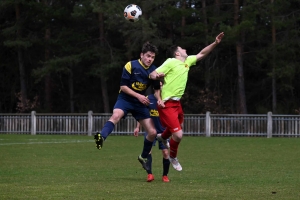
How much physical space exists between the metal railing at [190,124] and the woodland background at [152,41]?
4177 millimetres

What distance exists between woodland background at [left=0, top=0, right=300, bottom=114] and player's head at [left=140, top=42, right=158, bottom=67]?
77.9ft

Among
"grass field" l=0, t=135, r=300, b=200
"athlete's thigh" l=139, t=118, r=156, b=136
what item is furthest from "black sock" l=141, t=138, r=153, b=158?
"grass field" l=0, t=135, r=300, b=200

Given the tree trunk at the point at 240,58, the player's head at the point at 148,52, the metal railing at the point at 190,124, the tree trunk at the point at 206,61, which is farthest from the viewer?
the tree trunk at the point at 206,61

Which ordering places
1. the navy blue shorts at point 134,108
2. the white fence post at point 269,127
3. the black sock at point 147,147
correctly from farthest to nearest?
1. the white fence post at point 269,127
2. the black sock at point 147,147
3. the navy blue shorts at point 134,108

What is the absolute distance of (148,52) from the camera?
10703 mm

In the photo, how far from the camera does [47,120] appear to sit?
112 feet

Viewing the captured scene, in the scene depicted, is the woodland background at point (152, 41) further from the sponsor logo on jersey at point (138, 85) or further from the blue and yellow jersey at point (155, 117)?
the sponsor logo on jersey at point (138, 85)

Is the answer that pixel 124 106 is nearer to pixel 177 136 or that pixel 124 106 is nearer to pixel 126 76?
pixel 126 76

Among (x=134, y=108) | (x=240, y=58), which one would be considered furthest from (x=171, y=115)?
(x=240, y=58)

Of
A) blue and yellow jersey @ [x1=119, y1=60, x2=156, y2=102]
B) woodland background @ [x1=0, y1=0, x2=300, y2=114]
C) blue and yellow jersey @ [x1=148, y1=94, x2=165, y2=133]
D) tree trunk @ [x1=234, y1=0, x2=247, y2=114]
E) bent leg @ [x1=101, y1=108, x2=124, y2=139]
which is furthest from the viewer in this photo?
tree trunk @ [x1=234, y1=0, x2=247, y2=114]

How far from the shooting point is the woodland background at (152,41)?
119ft

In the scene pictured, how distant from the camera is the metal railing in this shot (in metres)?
31.3

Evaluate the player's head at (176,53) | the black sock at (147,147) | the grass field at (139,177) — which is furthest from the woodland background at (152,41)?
the black sock at (147,147)

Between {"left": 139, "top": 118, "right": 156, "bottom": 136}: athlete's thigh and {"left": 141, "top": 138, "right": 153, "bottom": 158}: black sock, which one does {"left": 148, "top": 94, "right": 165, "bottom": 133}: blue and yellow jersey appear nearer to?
{"left": 141, "top": 138, "right": 153, "bottom": 158}: black sock
